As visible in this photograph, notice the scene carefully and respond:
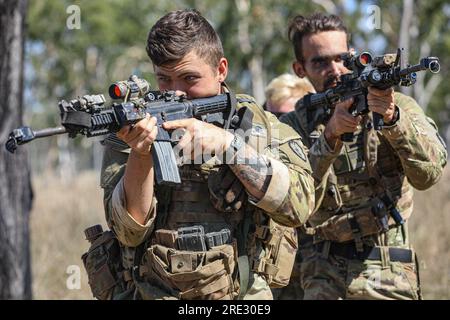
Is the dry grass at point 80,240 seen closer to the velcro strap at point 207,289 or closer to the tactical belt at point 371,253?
the tactical belt at point 371,253

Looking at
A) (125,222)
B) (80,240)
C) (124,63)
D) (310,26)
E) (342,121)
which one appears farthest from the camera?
(124,63)

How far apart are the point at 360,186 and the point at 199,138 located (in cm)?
154

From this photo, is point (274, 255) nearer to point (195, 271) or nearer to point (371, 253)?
A: point (195, 271)

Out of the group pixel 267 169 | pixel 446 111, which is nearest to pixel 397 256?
pixel 267 169

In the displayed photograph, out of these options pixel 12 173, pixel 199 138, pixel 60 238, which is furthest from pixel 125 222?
pixel 60 238

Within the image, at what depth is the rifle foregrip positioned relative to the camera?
2547 mm

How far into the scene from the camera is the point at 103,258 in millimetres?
3086

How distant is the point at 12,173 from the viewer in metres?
4.98

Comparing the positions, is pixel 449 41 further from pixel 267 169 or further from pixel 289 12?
pixel 267 169

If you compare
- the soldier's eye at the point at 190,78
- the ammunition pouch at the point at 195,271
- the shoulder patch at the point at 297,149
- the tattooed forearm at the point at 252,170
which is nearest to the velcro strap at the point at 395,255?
the shoulder patch at the point at 297,149

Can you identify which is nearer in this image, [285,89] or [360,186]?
[360,186]

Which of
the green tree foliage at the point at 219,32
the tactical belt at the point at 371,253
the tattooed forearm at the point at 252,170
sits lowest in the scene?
the tactical belt at the point at 371,253

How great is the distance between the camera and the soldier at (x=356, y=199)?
384 centimetres

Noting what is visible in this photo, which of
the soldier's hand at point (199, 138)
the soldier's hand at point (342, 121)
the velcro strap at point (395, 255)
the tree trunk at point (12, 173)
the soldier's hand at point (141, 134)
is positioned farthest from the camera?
the tree trunk at point (12, 173)
